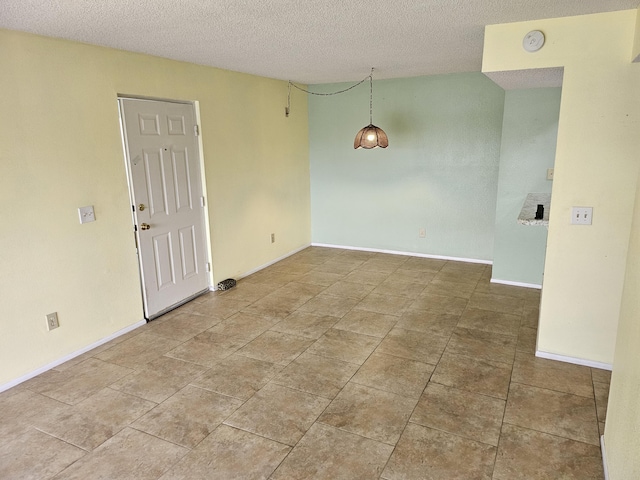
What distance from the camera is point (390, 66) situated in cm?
445

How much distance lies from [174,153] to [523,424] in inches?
137

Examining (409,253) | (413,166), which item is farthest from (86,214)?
(409,253)

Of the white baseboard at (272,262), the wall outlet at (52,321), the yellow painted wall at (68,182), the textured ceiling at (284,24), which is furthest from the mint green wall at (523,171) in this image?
the wall outlet at (52,321)

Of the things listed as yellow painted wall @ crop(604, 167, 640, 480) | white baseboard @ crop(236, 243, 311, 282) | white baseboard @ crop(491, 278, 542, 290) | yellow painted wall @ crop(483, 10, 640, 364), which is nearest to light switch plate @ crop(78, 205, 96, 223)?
white baseboard @ crop(236, 243, 311, 282)

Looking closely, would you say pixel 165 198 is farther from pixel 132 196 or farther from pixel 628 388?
pixel 628 388

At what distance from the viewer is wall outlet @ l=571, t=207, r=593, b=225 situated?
2775 millimetres

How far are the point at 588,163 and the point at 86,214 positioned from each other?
3.52 meters

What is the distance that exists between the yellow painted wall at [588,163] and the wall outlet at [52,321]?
3524 millimetres

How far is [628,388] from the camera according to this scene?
168 cm

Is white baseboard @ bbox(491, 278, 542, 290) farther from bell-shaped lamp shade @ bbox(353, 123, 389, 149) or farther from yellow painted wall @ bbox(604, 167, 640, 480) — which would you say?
yellow painted wall @ bbox(604, 167, 640, 480)

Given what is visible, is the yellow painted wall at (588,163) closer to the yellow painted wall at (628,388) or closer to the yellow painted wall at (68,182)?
the yellow painted wall at (628,388)

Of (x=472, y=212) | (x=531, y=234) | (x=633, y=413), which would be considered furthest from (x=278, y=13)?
(x=472, y=212)

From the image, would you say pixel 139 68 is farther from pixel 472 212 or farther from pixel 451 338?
pixel 472 212

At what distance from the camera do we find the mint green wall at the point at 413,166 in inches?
204
